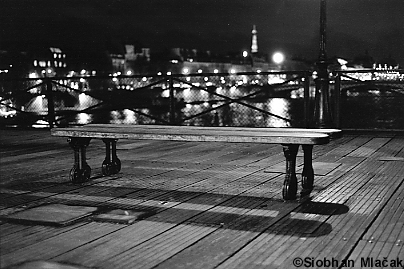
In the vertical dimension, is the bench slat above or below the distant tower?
below

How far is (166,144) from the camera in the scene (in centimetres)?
897

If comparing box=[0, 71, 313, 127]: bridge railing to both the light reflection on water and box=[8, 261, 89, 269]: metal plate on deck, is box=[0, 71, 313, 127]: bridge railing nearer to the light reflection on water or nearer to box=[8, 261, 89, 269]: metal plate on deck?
the light reflection on water

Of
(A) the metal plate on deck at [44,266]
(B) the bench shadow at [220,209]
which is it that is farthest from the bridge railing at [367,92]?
(A) the metal plate on deck at [44,266]

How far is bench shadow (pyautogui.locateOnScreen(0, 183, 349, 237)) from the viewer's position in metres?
3.74

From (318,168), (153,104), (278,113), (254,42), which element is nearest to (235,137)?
(318,168)

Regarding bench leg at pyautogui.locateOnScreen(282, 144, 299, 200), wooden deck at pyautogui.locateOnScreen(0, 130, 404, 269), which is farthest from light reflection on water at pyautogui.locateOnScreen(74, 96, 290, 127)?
bench leg at pyautogui.locateOnScreen(282, 144, 299, 200)

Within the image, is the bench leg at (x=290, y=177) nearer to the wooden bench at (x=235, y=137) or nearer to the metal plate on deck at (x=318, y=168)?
the wooden bench at (x=235, y=137)

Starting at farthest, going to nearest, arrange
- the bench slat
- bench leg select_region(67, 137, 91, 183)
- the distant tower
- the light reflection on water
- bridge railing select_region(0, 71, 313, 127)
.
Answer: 1. the distant tower
2. the light reflection on water
3. bridge railing select_region(0, 71, 313, 127)
4. bench leg select_region(67, 137, 91, 183)
5. the bench slat

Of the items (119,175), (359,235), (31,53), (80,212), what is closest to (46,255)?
(80,212)

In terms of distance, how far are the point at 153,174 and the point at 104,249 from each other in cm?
269

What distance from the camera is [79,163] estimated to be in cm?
539

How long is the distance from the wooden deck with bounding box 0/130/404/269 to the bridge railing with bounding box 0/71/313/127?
408 centimetres

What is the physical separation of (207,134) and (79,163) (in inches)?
57.8

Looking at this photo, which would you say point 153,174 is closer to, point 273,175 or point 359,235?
point 273,175
